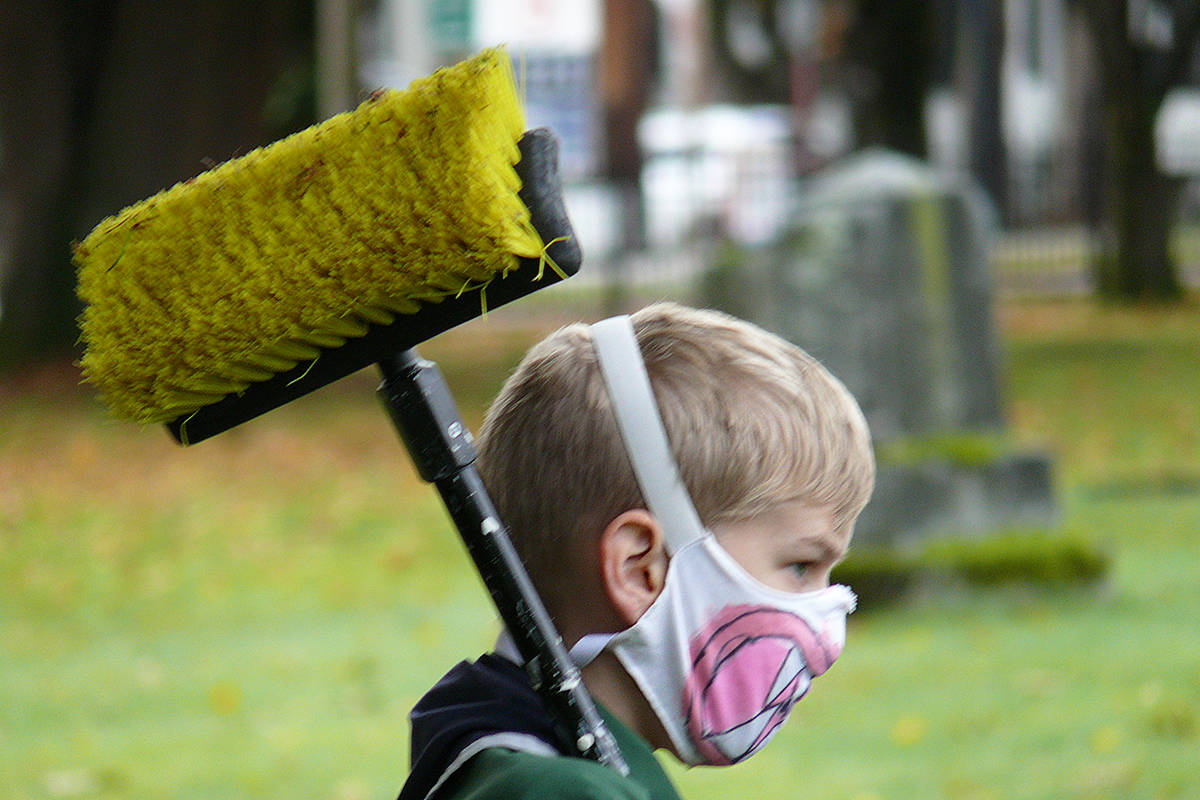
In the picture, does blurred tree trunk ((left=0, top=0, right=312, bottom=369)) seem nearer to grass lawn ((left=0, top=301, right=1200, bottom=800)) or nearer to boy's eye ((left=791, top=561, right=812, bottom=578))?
grass lawn ((left=0, top=301, right=1200, bottom=800))

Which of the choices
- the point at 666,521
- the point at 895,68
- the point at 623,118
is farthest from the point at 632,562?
the point at 623,118

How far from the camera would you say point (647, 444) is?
1.77 meters

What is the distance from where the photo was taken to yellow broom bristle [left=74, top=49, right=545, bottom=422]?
164 centimetres

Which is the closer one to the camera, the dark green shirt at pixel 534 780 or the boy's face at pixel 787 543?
the dark green shirt at pixel 534 780

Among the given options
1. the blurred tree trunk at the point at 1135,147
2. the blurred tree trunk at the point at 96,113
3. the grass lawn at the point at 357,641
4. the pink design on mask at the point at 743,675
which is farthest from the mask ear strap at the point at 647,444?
the blurred tree trunk at the point at 1135,147

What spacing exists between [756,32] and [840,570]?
108 ft

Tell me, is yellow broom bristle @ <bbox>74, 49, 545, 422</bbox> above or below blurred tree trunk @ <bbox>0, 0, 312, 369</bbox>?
above

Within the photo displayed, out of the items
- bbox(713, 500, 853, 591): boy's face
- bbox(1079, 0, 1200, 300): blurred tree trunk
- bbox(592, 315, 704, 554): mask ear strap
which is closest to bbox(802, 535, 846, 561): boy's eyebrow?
bbox(713, 500, 853, 591): boy's face

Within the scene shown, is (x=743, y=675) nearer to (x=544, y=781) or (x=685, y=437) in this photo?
(x=685, y=437)

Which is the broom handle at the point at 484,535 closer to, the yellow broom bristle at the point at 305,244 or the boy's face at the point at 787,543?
the yellow broom bristle at the point at 305,244

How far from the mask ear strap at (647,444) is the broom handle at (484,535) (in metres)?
0.16

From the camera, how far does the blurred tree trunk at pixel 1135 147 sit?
17.7m

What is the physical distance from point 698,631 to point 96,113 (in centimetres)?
1280

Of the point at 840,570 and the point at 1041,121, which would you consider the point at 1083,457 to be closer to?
the point at 840,570
